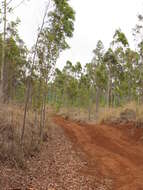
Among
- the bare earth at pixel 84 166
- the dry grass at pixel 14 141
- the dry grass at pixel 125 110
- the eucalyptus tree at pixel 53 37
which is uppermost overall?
the eucalyptus tree at pixel 53 37

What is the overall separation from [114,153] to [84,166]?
1.98 meters

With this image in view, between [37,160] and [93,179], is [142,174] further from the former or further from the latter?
[37,160]

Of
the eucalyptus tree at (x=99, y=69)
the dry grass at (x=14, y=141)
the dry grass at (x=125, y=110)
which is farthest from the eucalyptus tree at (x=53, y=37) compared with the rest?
the eucalyptus tree at (x=99, y=69)

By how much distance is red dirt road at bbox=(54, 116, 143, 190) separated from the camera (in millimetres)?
7180

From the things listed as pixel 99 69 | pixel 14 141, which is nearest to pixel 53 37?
pixel 14 141

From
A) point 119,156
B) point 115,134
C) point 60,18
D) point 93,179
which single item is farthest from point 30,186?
point 115,134

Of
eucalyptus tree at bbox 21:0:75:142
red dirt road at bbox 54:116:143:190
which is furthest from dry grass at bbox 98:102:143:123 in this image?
eucalyptus tree at bbox 21:0:75:142

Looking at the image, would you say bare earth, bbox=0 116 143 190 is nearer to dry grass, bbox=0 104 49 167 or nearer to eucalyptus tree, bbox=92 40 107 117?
dry grass, bbox=0 104 49 167

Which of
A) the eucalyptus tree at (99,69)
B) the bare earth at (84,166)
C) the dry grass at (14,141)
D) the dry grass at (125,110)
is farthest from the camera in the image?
the eucalyptus tree at (99,69)

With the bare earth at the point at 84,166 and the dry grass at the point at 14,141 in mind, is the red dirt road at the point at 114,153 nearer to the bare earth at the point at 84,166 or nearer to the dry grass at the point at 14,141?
the bare earth at the point at 84,166

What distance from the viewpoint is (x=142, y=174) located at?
7.34 meters

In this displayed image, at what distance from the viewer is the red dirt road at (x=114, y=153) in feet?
23.6

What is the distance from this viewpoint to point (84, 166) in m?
8.58

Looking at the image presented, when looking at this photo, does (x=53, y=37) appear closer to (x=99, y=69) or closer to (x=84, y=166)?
(x=84, y=166)
